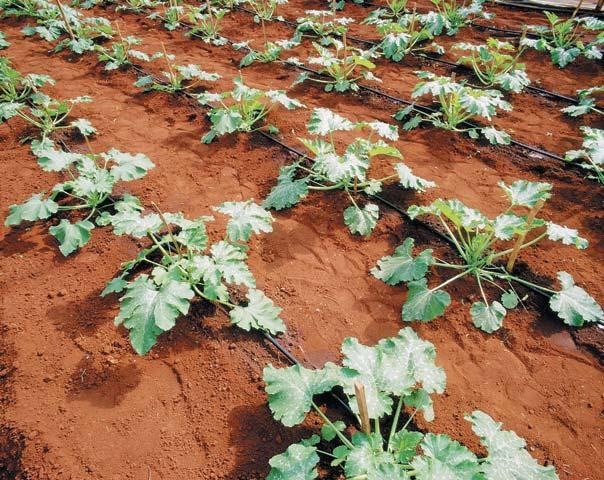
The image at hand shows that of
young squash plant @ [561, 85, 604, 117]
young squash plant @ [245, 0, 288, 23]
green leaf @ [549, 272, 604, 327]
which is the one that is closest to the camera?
green leaf @ [549, 272, 604, 327]

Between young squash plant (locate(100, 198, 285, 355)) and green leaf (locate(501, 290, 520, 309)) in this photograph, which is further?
green leaf (locate(501, 290, 520, 309))

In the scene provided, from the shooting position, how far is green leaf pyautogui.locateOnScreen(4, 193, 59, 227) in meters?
3.15

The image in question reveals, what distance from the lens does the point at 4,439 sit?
6.96 feet

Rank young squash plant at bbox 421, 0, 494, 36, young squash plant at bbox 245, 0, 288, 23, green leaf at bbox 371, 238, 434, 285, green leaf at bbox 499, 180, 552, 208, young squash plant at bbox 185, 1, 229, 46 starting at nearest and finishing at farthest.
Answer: green leaf at bbox 371, 238, 434, 285 < green leaf at bbox 499, 180, 552, 208 < young squash plant at bbox 421, 0, 494, 36 < young squash plant at bbox 185, 1, 229, 46 < young squash plant at bbox 245, 0, 288, 23

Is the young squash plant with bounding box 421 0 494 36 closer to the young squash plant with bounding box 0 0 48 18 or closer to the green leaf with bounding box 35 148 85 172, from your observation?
the green leaf with bounding box 35 148 85 172

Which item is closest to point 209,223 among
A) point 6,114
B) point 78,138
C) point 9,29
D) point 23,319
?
point 23,319

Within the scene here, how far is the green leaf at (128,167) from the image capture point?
338 cm

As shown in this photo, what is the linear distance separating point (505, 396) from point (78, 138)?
5106 millimetres

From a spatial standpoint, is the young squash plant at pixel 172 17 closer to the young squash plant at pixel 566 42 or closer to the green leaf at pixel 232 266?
the young squash plant at pixel 566 42

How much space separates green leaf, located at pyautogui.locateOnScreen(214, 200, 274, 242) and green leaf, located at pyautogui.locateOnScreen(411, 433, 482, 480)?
1.68 metres

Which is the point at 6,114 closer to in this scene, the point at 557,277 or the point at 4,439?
the point at 4,439

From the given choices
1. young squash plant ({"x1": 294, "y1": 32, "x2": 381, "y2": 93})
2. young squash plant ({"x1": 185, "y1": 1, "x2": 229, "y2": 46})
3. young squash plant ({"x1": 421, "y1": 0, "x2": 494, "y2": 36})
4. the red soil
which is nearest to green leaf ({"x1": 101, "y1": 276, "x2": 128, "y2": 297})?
the red soil

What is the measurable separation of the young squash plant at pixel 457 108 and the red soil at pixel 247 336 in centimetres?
17

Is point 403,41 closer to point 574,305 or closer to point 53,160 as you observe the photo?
point 574,305
